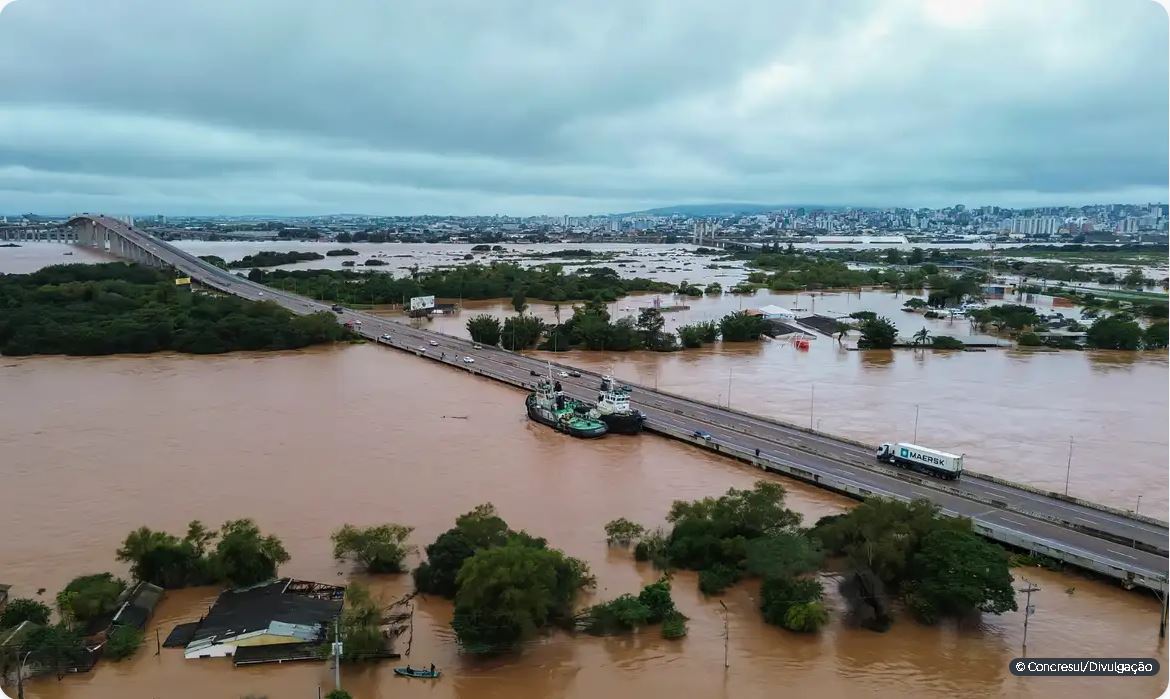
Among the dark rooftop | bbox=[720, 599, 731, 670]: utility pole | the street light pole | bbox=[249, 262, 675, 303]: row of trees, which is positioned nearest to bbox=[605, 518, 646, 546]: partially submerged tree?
bbox=[720, 599, 731, 670]: utility pole

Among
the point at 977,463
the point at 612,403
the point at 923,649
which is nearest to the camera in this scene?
the point at 923,649

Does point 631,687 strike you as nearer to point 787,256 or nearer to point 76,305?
point 76,305

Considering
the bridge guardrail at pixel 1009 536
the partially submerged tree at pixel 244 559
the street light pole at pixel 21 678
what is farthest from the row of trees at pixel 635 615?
the street light pole at pixel 21 678

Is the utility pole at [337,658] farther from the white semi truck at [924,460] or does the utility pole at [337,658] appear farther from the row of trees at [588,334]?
the row of trees at [588,334]

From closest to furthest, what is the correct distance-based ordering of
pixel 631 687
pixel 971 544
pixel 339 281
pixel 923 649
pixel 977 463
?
pixel 631 687
pixel 923 649
pixel 971 544
pixel 977 463
pixel 339 281

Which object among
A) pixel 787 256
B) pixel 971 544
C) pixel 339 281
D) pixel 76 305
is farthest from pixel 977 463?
pixel 787 256

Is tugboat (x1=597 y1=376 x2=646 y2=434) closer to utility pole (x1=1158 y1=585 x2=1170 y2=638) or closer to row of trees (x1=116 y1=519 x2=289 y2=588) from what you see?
row of trees (x1=116 y1=519 x2=289 y2=588)

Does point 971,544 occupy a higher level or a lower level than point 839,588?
higher
